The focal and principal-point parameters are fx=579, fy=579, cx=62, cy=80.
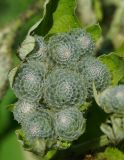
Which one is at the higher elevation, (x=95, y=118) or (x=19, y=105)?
(x=19, y=105)

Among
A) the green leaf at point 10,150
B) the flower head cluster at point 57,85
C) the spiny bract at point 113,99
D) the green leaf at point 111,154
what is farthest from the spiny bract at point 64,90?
the green leaf at point 10,150

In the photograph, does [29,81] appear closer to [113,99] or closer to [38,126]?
[38,126]

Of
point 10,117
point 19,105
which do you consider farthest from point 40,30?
point 10,117

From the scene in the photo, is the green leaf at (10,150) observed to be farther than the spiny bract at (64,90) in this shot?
Yes

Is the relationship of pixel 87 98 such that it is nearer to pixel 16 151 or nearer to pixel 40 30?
pixel 40 30

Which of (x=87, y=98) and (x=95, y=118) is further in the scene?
(x=95, y=118)

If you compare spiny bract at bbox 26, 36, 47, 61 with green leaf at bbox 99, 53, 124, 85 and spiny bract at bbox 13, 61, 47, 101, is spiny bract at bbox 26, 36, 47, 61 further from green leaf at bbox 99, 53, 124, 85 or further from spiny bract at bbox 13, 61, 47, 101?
green leaf at bbox 99, 53, 124, 85

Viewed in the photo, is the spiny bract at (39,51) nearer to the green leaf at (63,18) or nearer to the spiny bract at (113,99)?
the green leaf at (63,18)
